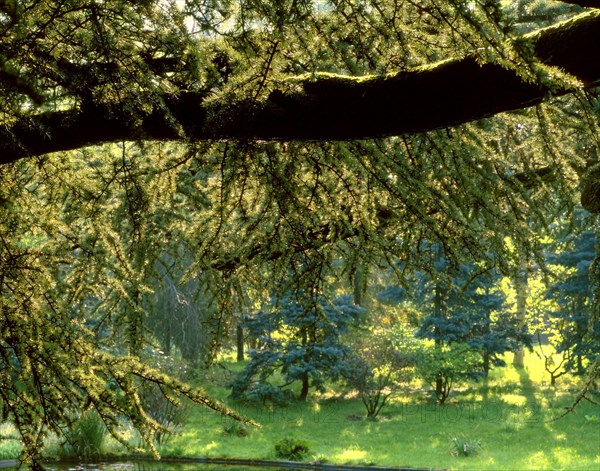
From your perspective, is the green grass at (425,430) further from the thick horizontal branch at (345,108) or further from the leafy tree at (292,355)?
Answer: the thick horizontal branch at (345,108)

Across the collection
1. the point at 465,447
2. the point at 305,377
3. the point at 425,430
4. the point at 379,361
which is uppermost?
the point at 379,361

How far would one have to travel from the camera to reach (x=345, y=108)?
6.97 ft

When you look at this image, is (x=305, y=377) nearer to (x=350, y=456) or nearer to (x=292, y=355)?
(x=292, y=355)

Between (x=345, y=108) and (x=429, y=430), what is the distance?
15.6m

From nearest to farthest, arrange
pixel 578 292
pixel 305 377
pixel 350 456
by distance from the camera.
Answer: pixel 350 456, pixel 578 292, pixel 305 377

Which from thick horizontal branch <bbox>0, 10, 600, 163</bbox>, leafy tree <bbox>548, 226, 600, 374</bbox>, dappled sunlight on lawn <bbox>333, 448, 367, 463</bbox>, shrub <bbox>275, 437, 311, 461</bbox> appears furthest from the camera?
leafy tree <bbox>548, 226, 600, 374</bbox>

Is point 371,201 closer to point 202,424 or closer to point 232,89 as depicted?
point 232,89

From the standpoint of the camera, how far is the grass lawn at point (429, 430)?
45.5 ft

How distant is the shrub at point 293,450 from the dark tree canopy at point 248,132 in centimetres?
1048

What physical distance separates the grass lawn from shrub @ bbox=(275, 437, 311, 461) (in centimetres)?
16

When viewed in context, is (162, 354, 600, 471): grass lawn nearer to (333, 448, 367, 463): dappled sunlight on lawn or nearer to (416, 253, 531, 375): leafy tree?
(333, 448, 367, 463): dappled sunlight on lawn

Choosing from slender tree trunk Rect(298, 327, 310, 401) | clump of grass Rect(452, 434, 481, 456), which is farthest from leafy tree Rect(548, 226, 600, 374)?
slender tree trunk Rect(298, 327, 310, 401)

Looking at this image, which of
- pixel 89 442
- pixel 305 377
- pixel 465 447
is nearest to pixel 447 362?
pixel 305 377

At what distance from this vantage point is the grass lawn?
13.9 m
